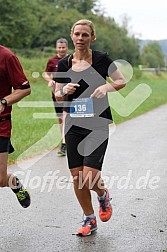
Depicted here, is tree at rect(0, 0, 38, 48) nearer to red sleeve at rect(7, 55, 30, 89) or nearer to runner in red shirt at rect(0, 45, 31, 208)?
runner in red shirt at rect(0, 45, 31, 208)

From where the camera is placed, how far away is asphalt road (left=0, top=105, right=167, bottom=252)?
532 cm

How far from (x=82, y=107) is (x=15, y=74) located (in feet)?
2.29

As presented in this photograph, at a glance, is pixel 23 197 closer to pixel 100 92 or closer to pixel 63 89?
pixel 63 89

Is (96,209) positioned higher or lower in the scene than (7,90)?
lower

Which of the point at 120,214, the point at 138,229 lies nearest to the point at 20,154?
the point at 120,214

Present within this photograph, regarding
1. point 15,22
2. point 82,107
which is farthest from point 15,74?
point 15,22

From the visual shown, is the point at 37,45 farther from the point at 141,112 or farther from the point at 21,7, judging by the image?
the point at 141,112

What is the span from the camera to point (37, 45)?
8419 cm

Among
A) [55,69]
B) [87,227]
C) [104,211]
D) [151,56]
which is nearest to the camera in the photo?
[87,227]

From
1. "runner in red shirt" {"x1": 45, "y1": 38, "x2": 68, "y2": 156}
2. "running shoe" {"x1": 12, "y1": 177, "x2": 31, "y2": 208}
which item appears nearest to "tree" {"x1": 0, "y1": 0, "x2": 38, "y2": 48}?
"runner in red shirt" {"x1": 45, "y1": 38, "x2": 68, "y2": 156}

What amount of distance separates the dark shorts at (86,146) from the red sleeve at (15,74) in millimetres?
653

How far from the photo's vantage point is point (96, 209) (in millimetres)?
6617

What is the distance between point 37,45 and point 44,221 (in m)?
79.4

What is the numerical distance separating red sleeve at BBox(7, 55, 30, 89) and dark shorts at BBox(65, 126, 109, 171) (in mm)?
653
